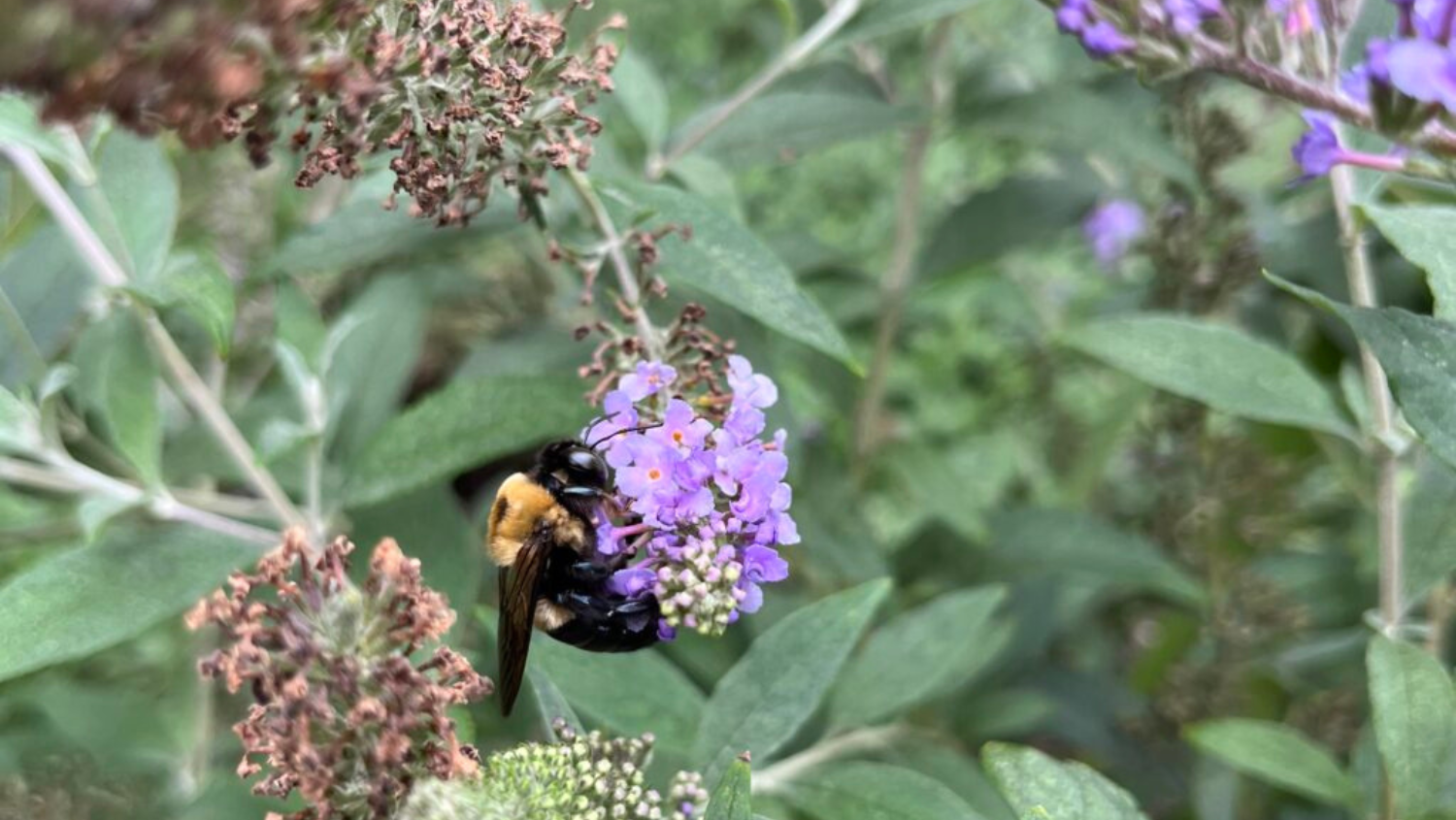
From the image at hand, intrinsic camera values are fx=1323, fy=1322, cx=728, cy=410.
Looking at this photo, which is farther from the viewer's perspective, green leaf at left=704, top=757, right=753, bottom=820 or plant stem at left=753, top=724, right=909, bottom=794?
plant stem at left=753, top=724, right=909, bottom=794

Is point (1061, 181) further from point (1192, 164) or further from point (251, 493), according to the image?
point (251, 493)

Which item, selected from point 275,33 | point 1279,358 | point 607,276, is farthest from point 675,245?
point 1279,358

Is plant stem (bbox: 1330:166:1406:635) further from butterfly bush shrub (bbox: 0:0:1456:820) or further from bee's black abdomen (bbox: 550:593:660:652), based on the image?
bee's black abdomen (bbox: 550:593:660:652)

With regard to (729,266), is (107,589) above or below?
below

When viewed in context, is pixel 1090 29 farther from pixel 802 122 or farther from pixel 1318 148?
pixel 802 122

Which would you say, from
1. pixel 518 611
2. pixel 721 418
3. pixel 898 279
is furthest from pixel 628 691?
pixel 898 279

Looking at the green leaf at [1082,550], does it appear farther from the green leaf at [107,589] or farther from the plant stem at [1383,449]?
the green leaf at [107,589]

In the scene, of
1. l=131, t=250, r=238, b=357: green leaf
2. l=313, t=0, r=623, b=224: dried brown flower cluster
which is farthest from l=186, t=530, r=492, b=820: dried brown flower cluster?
l=131, t=250, r=238, b=357: green leaf

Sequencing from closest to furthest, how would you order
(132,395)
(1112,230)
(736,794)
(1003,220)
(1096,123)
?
(736,794) < (132,395) < (1096,123) < (1003,220) < (1112,230)
